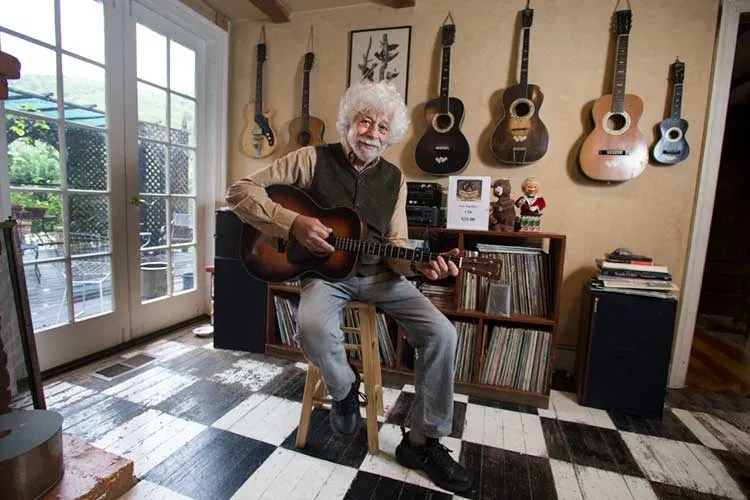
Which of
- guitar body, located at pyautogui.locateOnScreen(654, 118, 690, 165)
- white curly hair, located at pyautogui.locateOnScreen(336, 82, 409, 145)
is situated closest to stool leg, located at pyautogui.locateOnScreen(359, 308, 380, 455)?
white curly hair, located at pyautogui.locateOnScreen(336, 82, 409, 145)

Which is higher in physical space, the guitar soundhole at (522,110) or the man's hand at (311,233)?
the guitar soundhole at (522,110)

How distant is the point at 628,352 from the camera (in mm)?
1656

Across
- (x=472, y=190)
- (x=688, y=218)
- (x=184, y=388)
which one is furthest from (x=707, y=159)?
(x=184, y=388)

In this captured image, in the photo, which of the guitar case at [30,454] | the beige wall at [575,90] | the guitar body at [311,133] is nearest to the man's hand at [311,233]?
the guitar case at [30,454]

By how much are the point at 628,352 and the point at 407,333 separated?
1085 mm

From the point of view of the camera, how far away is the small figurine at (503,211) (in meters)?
1.79

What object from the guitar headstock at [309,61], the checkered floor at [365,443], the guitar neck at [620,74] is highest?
the guitar headstock at [309,61]

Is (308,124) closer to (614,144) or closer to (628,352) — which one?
(614,144)

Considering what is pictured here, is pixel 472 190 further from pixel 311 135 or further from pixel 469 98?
pixel 311 135

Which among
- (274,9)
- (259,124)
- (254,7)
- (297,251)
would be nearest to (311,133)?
(259,124)

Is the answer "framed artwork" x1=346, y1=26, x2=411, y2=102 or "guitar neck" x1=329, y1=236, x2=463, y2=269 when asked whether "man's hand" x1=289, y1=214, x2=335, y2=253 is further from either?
"framed artwork" x1=346, y1=26, x2=411, y2=102

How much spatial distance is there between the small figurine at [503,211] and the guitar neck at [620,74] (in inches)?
28.2

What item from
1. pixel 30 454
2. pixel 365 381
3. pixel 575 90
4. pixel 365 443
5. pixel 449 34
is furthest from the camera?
pixel 449 34

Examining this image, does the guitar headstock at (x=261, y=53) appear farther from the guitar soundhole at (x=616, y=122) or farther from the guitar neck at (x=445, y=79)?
the guitar soundhole at (x=616, y=122)
